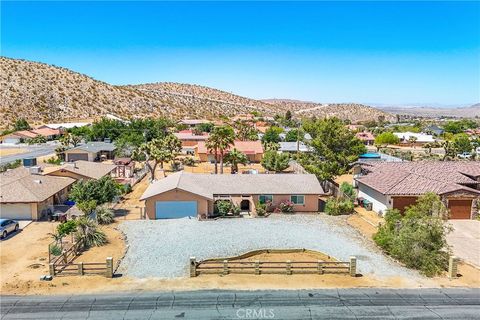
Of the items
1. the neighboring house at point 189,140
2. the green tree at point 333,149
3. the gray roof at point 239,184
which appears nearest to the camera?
the gray roof at point 239,184

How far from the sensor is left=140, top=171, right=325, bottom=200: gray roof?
3731cm

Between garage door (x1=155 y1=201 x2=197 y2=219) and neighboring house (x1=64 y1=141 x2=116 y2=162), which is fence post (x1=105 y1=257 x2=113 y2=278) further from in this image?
neighboring house (x1=64 y1=141 x2=116 y2=162)

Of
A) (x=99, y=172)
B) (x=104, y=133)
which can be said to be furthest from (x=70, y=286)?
(x=104, y=133)

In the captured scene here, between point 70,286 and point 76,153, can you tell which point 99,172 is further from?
point 70,286

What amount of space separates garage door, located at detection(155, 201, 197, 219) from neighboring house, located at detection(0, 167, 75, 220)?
32.1 ft

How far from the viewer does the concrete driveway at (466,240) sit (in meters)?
27.4

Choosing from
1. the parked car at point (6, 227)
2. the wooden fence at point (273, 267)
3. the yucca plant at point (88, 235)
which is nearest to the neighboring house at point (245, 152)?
the parked car at point (6, 227)

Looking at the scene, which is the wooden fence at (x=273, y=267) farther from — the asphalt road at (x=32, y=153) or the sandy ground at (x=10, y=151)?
the sandy ground at (x=10, y=151)

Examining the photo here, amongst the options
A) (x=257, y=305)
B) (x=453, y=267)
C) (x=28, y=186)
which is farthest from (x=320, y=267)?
(x=28, y=186)

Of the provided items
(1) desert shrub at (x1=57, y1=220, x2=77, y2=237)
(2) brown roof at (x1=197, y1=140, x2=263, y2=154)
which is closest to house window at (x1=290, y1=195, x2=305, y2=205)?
(1) desert shrub at (x1=57, y1=220, x2=77, y2=237)

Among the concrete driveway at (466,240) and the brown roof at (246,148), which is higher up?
the brown roof at (246,148)

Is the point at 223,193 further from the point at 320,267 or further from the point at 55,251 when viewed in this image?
the point at 55,251

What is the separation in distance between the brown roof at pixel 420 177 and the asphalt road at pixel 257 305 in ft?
54.2

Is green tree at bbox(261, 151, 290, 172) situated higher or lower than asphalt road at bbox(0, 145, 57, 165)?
higher
